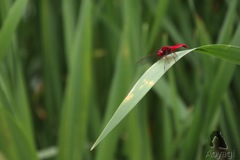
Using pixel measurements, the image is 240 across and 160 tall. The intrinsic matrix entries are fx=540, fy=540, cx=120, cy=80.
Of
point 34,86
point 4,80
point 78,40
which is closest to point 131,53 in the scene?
point 78,40

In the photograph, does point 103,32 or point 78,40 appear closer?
point 78,40

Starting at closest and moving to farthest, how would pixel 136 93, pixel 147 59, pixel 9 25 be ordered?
pixel 136 93
pixel 9 25
pixel 147 59

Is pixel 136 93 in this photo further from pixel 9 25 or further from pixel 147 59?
pixel 147 59

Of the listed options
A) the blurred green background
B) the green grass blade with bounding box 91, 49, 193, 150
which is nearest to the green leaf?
the green grass blade with bounding box 91, 49, 193, 150

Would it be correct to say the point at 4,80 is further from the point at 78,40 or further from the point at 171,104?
the point at 171,104

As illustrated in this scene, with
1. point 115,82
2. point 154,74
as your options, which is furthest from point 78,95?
point 154,74

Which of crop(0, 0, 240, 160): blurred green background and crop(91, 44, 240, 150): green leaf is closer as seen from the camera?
crop(91, 44, 240, 150): green leaf

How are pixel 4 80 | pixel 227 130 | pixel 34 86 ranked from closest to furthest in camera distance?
pixel 4 80 → pixel 227 130 → pixel 34 86

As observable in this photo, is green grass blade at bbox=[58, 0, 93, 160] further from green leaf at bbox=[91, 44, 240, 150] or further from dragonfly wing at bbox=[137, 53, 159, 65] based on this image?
green leaf at bbox=[91, 44, 240, 150]
